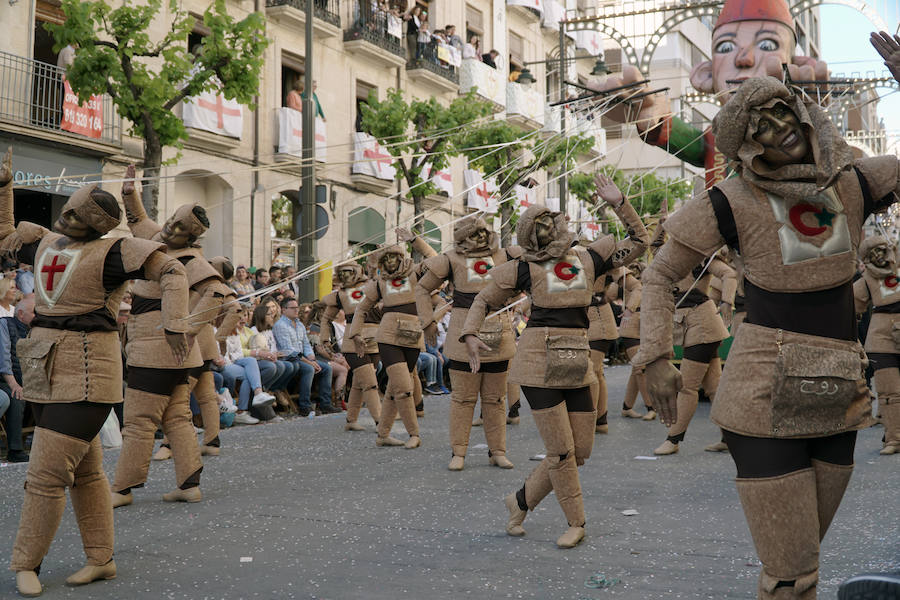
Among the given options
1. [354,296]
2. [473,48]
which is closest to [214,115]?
[354,296]

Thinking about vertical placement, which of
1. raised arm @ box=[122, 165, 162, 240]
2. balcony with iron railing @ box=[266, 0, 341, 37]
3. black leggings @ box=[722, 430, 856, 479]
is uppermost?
balcony with iron railing @ box=[266, 0, 341, 37]

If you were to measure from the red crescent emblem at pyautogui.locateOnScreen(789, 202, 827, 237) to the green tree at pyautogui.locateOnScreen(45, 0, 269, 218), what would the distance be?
12.2 m

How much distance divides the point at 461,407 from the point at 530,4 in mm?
28465

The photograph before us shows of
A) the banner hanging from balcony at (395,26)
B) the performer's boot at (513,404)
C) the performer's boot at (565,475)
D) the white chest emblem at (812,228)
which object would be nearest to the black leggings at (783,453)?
the white chest emblem at (812,228)

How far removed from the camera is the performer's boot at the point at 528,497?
5.95m

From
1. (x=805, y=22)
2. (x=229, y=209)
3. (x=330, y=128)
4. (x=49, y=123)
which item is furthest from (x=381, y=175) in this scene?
(x=805, y=22)

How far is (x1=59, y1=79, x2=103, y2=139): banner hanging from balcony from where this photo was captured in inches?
705

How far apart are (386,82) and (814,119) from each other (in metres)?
25.2

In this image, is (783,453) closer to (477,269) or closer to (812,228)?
(812,228)

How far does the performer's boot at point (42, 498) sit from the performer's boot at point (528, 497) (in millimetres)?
2464

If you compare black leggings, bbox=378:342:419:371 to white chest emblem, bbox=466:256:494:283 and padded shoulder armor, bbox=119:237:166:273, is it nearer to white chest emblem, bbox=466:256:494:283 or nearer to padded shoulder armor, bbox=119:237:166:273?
white chest emblem, bbox=466:256:494:283

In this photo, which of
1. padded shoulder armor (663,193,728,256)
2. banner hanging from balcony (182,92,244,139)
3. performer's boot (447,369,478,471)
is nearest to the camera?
padded shoulder armor (663,193,728,256)

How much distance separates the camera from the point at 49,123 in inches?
707

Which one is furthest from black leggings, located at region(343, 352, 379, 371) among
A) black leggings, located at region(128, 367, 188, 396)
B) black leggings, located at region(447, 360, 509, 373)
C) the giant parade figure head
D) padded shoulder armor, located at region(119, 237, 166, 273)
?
padded shoulder armor, located at region(119, 237, 166, 273)
